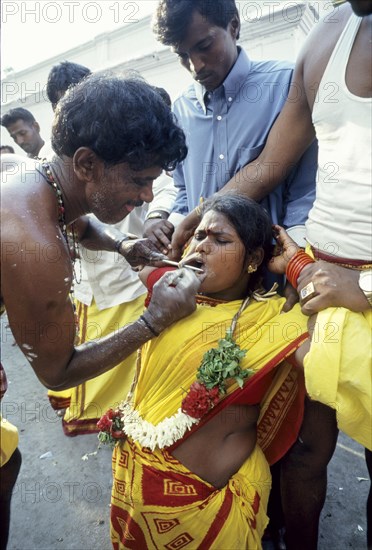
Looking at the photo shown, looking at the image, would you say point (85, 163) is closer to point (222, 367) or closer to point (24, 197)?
point (24, 197)

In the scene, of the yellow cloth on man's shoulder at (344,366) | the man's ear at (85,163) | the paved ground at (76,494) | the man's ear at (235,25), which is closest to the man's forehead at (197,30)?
the man's ear at (235,25)

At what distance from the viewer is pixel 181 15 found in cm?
217

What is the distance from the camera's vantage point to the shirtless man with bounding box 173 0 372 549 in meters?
1.40

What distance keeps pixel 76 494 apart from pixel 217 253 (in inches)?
72.1

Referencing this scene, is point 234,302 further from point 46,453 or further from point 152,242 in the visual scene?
point 46,453

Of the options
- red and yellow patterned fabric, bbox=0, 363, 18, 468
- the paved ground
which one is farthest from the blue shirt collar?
the paved ground

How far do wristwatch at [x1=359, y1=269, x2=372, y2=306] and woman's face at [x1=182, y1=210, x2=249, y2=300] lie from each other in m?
0.64

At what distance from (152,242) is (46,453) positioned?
1.82 metres

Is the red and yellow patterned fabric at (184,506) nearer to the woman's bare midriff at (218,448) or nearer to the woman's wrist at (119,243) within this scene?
the woman's bare midriff at (218,448)

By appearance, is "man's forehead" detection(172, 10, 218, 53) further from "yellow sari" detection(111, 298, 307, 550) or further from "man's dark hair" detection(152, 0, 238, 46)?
"yellow sari" detection(111, 298, 307, 550)

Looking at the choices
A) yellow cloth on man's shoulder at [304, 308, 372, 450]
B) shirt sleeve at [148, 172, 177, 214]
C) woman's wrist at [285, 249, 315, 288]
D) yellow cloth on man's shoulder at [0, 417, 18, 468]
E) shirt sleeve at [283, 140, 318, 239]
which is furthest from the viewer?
shirt sleeve at [148, 172, 177, 214]

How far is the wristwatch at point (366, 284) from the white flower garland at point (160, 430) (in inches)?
32.1

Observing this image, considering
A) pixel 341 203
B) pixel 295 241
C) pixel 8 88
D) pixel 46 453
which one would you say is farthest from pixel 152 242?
pixel 8 88

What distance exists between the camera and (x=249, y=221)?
1.99 m
